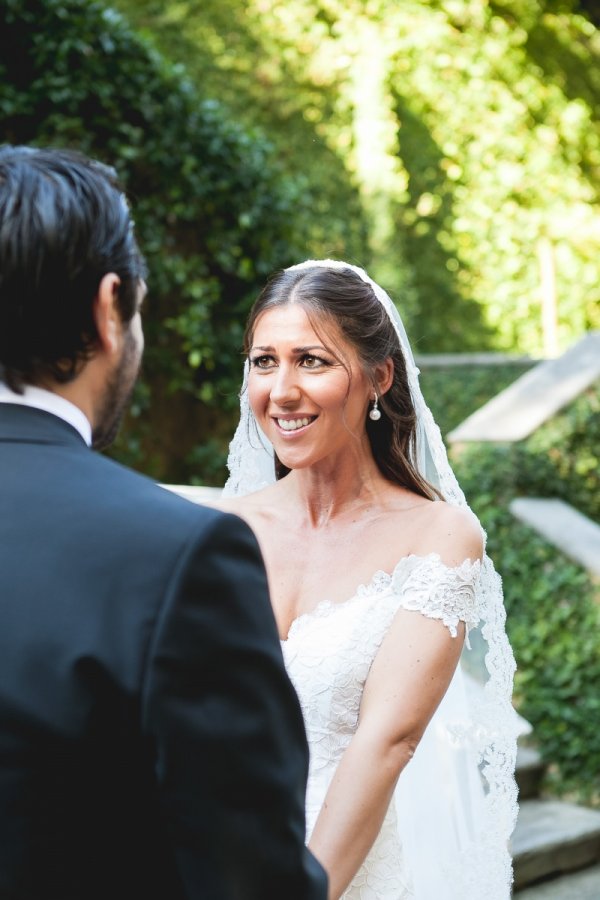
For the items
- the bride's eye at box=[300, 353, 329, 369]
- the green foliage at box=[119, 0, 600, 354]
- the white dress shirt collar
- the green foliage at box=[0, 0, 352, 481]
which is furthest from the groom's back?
the green foliage at box=[119, 0, 600, 354]

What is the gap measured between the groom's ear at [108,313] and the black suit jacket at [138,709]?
0.57ft

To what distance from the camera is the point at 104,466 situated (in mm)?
1335

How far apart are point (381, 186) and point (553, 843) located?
845 centimetres

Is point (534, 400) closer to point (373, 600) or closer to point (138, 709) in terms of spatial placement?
point (373, 600)

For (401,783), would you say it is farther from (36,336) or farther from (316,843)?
(36,336)

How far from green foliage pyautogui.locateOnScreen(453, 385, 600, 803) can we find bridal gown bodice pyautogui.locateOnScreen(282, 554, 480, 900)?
3.34 metres

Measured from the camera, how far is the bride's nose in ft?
8.26

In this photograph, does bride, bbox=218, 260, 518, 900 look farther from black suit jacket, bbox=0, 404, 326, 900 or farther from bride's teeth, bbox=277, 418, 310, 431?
black suit jacket, bbox=0, 404, 326, 900

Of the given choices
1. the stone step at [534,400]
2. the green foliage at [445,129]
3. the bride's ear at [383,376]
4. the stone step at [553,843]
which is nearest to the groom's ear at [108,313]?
the bride's ear at [383,376]

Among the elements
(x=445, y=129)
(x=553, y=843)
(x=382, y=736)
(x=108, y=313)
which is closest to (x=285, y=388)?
(x=382, y=736)

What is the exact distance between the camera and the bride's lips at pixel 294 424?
2.56 meters

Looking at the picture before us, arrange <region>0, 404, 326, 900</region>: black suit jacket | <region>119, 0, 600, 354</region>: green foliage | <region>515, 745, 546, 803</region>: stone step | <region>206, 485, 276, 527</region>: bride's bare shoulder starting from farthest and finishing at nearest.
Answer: <region>119, 0, 600, 354</region>: green foliage
<region>515, 745, 546, 803</region>: stone step
<region>206, 485, 276, 527</region>: bride's bare shoulder
<region>0, 404, 326, 900</region>: black suit jacket

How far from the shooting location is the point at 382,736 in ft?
7.29

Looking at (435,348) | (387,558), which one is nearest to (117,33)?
(387,558)
